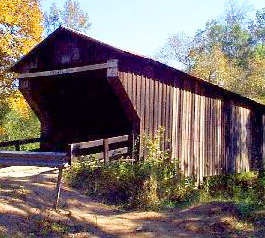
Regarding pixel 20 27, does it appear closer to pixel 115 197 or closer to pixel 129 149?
pixel 129 149

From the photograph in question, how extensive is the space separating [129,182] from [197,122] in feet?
21.0

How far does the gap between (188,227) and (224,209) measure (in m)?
1.23

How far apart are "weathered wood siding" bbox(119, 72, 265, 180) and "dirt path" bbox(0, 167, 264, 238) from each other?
13.8 feet

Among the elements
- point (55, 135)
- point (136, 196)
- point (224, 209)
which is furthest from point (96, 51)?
point (224, 209)

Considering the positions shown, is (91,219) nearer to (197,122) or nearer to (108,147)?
(108,147)

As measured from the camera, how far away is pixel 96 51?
14.3 metres

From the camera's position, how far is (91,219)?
29.4ft

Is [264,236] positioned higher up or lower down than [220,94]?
lower down

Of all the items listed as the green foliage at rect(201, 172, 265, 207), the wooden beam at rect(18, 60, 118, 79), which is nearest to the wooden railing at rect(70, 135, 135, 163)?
the wooden beam at rect(18, 60, 118, 79)

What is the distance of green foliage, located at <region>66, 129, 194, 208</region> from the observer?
422 inches

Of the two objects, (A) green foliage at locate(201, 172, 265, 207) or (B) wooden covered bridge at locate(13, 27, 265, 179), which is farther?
(A) green foliage at locate(201, 172, 265, 207)

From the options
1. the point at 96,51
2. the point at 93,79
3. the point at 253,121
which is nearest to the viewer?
the point at 96,51

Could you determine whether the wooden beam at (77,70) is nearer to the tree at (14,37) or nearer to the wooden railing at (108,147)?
the wooden railing at (108,147)

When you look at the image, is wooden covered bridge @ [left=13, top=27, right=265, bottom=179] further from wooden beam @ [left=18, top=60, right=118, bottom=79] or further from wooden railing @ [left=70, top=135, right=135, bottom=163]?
wooden railing @ [left=70, top=135, right=135, bottom=163]
